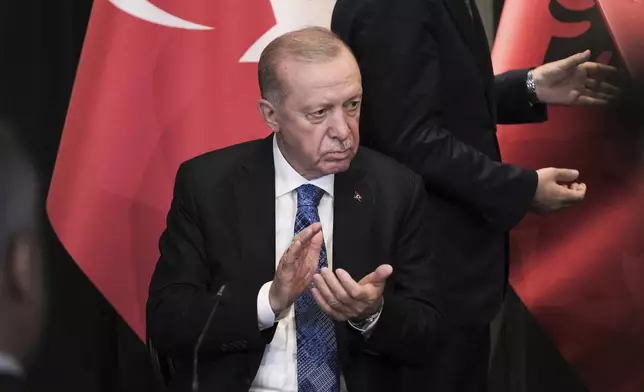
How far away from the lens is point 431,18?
2.09 metres

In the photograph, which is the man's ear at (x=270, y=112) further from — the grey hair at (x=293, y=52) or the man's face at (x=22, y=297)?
the man's face at (x=22, y=297)

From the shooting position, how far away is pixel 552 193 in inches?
88.2

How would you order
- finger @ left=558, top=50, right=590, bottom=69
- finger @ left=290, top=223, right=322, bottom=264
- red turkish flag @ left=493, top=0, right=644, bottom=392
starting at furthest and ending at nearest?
1. red turkish flag @ left=493, top=0, right=644, bottom=392
2. finger @ left=558, top=50, right=590, bottom=69
3. finger @ left=290, top=223, right=322, bottom=264

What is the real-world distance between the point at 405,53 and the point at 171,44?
78 centimetres

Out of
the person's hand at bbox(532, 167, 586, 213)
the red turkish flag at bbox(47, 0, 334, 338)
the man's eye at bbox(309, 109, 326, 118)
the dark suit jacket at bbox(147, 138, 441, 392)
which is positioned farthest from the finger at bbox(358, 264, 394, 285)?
the red turkish flag at bbox(47, 0, 334, 338)

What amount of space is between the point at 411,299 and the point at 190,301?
44 centimetres

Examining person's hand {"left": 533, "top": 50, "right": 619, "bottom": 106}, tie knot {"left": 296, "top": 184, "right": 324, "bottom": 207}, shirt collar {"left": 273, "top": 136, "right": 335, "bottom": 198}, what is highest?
shirt collar {"left": 273, "top": 136, "right": 335, "bottom": 198}

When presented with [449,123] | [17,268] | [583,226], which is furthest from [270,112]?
[583,226]

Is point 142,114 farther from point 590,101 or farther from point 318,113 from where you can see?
point 590,101

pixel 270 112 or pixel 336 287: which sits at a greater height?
pixel 270 112

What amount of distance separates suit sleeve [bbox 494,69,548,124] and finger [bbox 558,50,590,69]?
0.12m

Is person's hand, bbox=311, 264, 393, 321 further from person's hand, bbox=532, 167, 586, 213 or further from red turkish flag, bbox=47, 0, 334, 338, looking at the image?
red turkish flag, bbox=47, 0, 334, 338

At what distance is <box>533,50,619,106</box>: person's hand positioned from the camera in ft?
8.09

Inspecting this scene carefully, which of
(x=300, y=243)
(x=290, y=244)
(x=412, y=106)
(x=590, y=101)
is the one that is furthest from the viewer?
(x=590, y=101)
